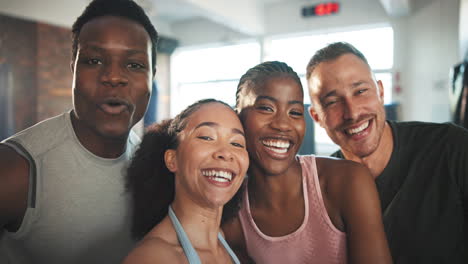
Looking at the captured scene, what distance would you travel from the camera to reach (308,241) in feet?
4.40

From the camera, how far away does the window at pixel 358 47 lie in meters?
6.25

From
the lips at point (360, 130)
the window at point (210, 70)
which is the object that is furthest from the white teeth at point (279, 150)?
the window at point (210, 70)

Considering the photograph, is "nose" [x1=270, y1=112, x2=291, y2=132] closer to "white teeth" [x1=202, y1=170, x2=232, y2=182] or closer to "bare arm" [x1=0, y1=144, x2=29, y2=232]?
"white teeth" [x1=202, y1=170, x2=232, y2=182]

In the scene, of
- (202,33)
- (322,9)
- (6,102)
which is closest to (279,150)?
(6,102)

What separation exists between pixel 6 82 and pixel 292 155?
16.8ft

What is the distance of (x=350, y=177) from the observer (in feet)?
4.33

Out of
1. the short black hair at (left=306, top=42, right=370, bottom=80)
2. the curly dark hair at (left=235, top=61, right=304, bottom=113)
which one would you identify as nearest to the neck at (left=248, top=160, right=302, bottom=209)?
the curly dark hair at (left=235, top=61, right=304, bottom=113)

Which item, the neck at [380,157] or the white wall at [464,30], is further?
the white wall at [464,30]

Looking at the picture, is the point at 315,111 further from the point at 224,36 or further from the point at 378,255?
the point at 224,36

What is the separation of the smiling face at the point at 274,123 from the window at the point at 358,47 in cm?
457

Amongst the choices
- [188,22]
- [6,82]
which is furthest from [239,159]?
[188,22]

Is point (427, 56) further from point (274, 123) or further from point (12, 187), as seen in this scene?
point (12, 187)

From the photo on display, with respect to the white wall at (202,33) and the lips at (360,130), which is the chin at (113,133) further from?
the white wall at (202,33)

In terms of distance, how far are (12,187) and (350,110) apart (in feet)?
4.52
